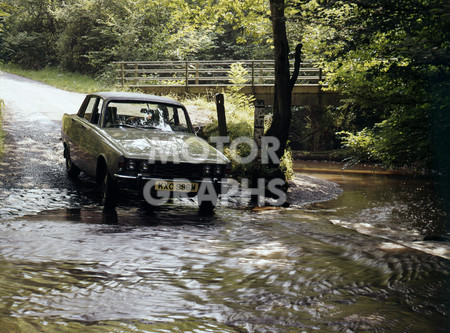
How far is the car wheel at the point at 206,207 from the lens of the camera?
863 centimetres

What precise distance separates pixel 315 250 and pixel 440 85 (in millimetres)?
3797

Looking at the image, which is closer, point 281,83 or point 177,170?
point 177,170

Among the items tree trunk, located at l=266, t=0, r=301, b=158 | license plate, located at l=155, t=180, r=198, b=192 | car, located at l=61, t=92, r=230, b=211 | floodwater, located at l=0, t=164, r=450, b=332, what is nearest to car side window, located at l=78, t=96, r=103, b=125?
car, located at l=61, t=92, r=230, b=211

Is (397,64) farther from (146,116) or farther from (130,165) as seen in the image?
(130,165)

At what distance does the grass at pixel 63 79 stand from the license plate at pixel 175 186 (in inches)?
743

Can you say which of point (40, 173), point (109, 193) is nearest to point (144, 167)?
point (109, 193)

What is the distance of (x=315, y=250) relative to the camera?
21.9 feet

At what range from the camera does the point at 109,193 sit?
805 cm

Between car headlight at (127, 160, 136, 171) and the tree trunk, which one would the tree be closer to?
the tree trunk

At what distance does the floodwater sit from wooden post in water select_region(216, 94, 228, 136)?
15.5 feet

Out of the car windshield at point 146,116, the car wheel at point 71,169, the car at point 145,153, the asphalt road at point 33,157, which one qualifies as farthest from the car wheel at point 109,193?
the car wheel at point 71,169

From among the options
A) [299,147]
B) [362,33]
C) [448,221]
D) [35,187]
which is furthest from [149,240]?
[299,147]

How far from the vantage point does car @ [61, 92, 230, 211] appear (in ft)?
25.0

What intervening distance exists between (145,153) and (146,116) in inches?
60.0
